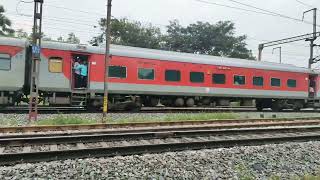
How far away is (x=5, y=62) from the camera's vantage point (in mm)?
17516

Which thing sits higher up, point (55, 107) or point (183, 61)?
point (183, 61)

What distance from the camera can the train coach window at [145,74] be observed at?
2062 centimetres

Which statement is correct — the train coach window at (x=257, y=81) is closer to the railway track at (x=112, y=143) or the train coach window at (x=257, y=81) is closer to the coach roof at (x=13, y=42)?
the railway track at (x=112, y=143)

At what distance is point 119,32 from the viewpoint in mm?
56719

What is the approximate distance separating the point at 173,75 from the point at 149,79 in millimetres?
1498

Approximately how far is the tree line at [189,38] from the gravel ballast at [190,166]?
47917mm

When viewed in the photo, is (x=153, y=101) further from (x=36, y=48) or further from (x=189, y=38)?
(x=189, y=38)

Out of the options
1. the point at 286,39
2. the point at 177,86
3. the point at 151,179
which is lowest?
the point at 151,179

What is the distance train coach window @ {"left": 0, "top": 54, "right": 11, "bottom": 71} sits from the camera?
687 inches

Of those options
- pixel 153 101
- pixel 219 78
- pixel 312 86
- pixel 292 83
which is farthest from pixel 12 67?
pixel 312 86

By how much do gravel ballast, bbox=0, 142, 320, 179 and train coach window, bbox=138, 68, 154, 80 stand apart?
11.5m

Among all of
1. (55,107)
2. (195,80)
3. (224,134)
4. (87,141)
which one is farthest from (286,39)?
(87,141)

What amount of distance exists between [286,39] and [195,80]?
18.6 metres

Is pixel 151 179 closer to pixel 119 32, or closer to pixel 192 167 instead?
pixel 192 167
